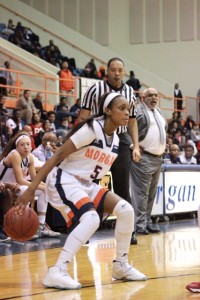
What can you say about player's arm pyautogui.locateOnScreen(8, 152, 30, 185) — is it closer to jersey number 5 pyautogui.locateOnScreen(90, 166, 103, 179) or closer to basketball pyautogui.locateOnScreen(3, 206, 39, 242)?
basketball pyautogui.locateOnScreen(3, 206, 39, 242)

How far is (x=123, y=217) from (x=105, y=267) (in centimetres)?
108

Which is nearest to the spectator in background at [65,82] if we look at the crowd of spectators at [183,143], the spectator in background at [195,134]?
the crowd of spectators at [183,143]

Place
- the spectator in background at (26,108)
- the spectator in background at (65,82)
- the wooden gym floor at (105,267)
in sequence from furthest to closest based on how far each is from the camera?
the spectator in background at (65,82) < the spectator in background at (26,108) < the wooden gym floor at (105,267)

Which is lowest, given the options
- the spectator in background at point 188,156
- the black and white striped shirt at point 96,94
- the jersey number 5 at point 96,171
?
the spectator in background at point 188,156

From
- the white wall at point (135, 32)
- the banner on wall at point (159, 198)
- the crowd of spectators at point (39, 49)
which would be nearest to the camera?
the banner on wall at point (159, 198)

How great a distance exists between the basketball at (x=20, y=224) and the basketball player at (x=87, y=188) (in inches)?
6.0

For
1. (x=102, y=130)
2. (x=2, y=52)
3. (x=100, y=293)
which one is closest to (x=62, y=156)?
(x=102, y=130)

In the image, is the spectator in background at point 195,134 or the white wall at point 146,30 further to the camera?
the white wall at point 146,30

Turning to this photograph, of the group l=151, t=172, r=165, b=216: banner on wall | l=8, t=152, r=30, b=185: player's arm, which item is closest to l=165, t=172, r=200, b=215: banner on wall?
l=151, t=172, r=165, b=216: banner on wall

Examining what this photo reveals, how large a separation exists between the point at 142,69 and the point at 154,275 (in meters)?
21.7

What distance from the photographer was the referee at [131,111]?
24.7 ft

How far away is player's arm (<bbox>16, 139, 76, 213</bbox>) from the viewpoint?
532 centimetres

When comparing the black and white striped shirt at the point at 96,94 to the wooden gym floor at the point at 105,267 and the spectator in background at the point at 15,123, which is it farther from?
the spectator in background at the point at 15,123

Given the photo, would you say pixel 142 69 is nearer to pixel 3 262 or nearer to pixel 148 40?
pixel 148 40
